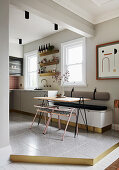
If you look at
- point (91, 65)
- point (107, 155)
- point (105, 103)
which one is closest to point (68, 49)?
point (91, 65)

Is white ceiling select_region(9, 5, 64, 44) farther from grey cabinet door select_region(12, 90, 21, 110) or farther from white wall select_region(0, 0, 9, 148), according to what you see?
grey cabinet door select_region(12, 90, 21, 110)

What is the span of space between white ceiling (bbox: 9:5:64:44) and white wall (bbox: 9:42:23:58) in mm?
272

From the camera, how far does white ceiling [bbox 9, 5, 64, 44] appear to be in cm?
385

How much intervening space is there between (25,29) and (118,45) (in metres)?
2.91

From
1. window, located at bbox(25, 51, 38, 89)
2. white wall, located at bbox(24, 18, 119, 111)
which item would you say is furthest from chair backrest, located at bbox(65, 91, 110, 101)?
window, located at bbox(25, 51, 38, 89)

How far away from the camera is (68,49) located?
4758 mm

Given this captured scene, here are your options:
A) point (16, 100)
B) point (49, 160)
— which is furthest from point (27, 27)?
point (49, 160)

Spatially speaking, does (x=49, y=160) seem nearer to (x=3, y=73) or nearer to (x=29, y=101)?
Result: (x=3, y=73)

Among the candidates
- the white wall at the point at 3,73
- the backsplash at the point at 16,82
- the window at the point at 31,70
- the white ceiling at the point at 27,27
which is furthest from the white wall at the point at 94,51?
the backsplash at the point at 16,82

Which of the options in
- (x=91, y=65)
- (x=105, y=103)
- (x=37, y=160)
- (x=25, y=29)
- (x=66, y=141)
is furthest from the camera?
(x=25, y=29)

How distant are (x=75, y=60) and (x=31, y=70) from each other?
238 centimetres

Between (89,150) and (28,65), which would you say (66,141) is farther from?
(28,65)

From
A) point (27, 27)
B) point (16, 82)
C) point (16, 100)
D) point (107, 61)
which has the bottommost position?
point (16, 100)

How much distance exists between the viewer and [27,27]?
456 cm
